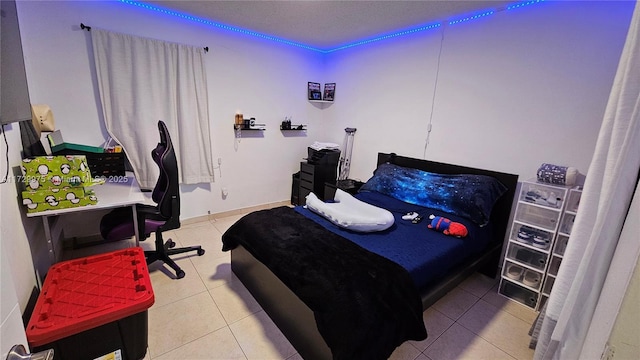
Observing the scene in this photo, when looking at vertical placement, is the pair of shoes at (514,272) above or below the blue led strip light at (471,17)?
below

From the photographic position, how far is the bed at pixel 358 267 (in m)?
1.36

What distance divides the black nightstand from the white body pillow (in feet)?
3.27

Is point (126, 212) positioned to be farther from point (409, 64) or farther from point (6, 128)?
point (409, 64)

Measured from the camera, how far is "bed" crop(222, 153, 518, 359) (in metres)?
1.36

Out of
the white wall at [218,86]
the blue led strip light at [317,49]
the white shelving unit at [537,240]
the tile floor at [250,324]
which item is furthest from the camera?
the blue led strip light at [317,49]

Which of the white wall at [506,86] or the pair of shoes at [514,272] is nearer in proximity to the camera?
the white wall at [506,86]

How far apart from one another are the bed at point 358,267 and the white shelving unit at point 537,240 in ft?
0.73

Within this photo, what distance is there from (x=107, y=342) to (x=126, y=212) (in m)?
1.19

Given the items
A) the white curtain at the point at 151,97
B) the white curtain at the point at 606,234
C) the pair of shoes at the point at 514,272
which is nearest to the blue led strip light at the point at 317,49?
the white curtain at the point at 151,97

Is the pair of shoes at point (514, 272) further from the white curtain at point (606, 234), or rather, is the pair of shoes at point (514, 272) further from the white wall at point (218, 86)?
the white wall at point (218, 86)

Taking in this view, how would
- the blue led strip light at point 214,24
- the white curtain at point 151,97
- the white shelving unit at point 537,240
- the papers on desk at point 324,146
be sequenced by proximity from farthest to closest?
1. the papers on desk at point 324,146
2. the blue led strip light at point 214,24
3. the white curtain at point 151,97
4. the white shelving unit at point 537,240

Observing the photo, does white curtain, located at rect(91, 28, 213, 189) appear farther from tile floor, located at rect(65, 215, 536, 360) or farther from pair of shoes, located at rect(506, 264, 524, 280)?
pair of shoes, located at rect(506, 264, 524, 280)

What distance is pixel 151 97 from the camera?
9.45ft

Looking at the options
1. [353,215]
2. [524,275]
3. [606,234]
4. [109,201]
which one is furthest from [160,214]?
[524,275]
